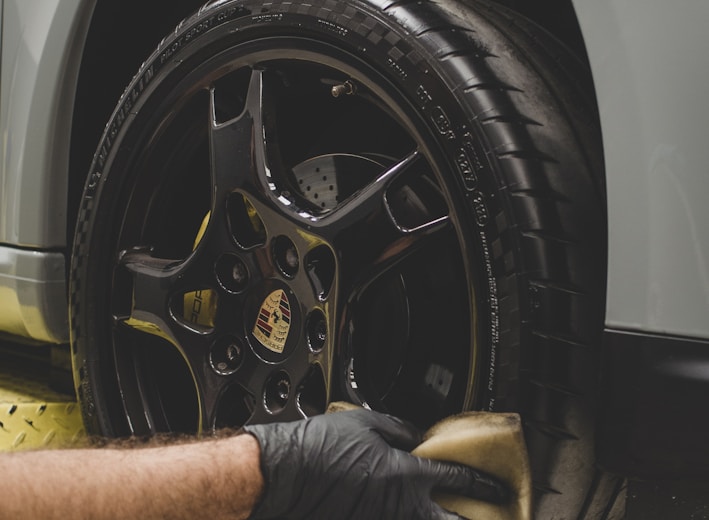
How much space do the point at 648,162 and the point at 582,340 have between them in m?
0.22

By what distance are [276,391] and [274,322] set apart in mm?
115

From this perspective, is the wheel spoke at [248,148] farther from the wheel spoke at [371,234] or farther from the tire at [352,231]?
the wheel spoke at [371,234]

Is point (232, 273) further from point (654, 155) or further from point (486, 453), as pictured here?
point (654, 155)

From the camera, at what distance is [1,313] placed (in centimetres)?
166

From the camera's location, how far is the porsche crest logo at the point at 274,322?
1.28m

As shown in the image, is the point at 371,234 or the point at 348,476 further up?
the point at 371,234

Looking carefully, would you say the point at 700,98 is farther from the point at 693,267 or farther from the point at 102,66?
the point at 102,66

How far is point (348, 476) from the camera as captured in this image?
1.09 meters

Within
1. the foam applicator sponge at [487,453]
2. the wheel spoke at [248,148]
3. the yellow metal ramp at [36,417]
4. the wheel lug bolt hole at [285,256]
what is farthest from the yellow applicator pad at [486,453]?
the yellow metal ramp at [36,417]

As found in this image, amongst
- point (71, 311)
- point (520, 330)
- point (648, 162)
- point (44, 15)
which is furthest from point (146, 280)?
point (648, 162)

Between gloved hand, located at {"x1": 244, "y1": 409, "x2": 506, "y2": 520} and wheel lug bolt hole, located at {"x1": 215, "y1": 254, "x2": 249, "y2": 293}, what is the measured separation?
319 mm

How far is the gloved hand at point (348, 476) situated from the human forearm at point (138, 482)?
0.10ft

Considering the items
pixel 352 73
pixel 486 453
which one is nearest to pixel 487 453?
pixel 486 453

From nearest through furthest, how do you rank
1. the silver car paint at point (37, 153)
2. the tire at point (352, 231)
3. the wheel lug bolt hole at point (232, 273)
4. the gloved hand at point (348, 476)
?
the tire at point (352, 231)
the gloved hand at point (348, 476)
the wheel lug bolt hole at point (232, 273)
the silver car paint at point (37, 153)
